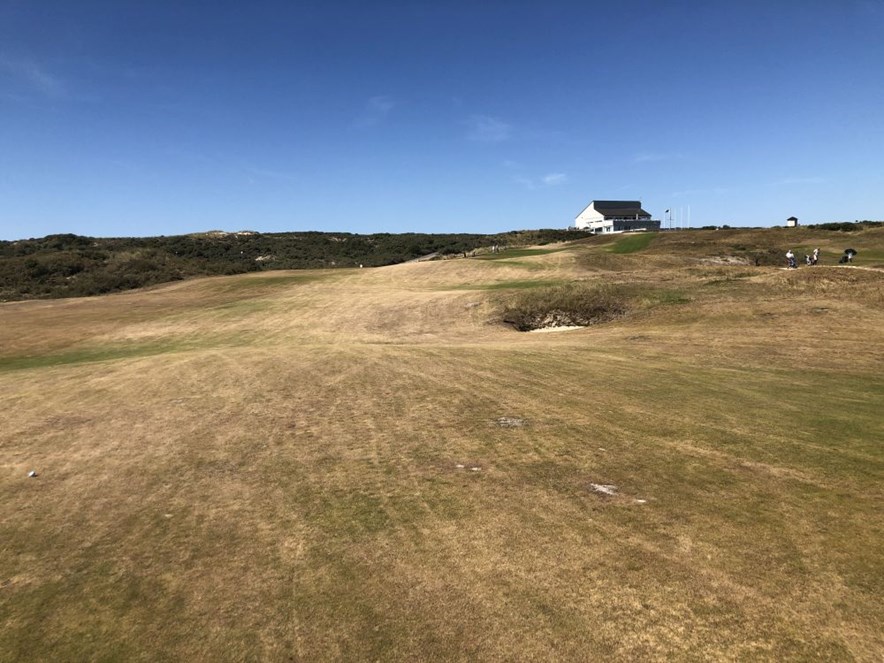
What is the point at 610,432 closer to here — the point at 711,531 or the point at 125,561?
the point at 711,531

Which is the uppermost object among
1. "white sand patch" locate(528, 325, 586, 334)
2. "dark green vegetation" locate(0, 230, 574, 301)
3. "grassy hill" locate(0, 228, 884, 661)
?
"dark green vegetation" locate(0, 230, 574, 301)

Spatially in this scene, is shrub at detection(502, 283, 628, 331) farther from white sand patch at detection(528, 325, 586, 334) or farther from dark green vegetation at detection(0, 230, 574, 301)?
dark green vegetation at detection(0, 230, 574, 301)

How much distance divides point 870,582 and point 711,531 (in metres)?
1.55

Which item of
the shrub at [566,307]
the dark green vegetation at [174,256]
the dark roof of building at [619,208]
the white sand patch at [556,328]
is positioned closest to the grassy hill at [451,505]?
the white sand patch at [556,328]

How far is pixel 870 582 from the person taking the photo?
17.8 ft

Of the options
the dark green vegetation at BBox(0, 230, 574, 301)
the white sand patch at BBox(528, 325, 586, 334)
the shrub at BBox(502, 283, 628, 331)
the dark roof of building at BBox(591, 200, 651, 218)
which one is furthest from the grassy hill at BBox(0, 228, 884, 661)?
the dark roof of building at BBox(591, 200, 651, 218)

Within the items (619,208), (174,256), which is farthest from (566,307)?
(619,208)

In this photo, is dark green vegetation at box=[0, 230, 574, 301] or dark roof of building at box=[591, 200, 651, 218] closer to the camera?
dark green vegetation at box=[0, 230, 574, 301]

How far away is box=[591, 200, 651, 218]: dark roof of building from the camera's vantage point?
14188 cm

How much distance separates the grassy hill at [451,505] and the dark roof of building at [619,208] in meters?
Result: 129

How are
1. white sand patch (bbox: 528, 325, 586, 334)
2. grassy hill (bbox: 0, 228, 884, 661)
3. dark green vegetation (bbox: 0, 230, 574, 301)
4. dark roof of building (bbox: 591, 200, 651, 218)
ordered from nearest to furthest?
grassy hill (bbox: 0, 228, 884, 661), white sand patch (bbox: 528, 325, 586, 334), dark green vegetation (bbox: 0, 230, 574, 301), dark roof of building (bbox: 591, 200, 651, 218)

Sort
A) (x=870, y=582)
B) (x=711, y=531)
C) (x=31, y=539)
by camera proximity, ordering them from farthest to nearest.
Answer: (x=31, y=539)
(x=711, y=531)
(x=870, y=582)

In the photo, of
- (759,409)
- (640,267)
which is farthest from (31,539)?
(640,267)

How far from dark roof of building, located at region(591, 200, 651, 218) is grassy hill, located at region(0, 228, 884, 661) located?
423ft
